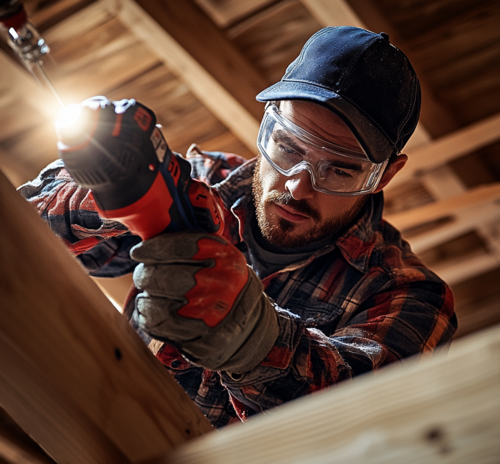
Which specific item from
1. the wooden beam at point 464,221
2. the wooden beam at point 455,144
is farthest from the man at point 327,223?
the wooden beam at point 464,221

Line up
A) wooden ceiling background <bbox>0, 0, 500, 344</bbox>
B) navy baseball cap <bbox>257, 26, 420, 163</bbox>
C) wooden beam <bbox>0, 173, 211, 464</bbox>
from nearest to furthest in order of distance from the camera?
wooden beam <bbox>0, 173, 211, 464</bbox> → navy baseball cap <bbox>257, 26, 420, 163</bbox> → wooden ceiling background <bbox>0, 0, 500, 344</bbox>

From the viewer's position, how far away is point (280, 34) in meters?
2.73

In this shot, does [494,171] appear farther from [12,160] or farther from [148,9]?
[12,160]

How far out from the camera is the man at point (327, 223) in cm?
140

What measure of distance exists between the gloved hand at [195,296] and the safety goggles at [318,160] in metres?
0.65

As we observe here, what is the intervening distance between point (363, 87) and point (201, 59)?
1.23 meters

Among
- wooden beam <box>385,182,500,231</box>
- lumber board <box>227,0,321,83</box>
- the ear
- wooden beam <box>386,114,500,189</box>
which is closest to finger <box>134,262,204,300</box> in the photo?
the ear

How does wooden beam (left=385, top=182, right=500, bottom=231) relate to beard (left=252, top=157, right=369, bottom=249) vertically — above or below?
below

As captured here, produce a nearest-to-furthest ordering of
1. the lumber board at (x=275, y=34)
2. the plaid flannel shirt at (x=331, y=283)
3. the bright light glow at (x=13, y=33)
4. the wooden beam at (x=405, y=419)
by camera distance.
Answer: the wooden beam at (x=405, y=419) → the bright light glow at (x=13, y=33) → the plaid flannel shirt at (x=331, y=283) → the lumber board at (x=275, y=34)

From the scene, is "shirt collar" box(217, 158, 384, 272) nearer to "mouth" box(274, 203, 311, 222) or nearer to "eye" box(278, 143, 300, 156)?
"mouth" box(274, 203, 311, 222)

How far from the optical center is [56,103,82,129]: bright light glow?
0.82m

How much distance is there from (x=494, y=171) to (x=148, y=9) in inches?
94.6

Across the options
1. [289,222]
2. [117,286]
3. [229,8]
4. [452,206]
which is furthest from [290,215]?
[452,206]

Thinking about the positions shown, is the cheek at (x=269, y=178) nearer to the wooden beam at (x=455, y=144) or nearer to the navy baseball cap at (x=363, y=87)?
the navy baseball cap at (x=363, y=87)
